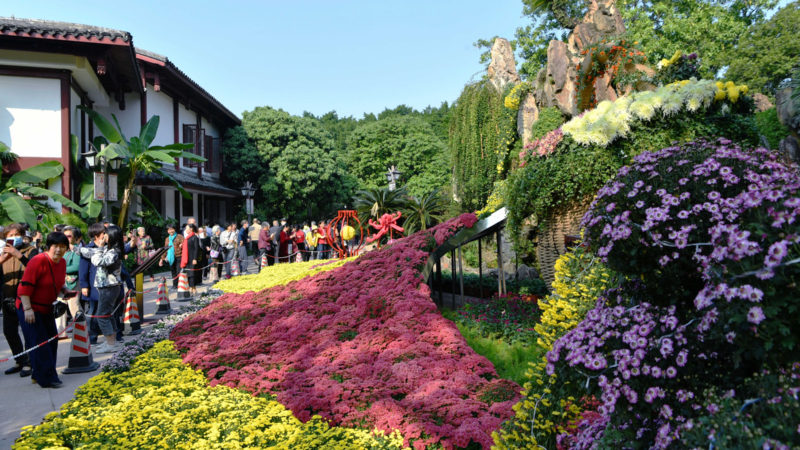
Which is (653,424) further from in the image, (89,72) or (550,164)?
(89,72)

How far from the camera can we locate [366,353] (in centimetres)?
555

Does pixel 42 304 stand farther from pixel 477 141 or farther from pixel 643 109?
pixel 477 141

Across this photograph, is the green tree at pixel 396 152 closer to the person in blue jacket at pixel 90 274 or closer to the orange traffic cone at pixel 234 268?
the orange traffic cone at pixel 234 268

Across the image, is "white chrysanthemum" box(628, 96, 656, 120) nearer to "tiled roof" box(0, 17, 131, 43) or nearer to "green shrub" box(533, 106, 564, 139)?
"green shrub" box(533, 106, 564, 139)

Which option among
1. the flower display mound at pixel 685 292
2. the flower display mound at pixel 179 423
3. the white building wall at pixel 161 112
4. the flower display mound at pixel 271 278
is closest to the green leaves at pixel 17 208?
the flower display mound at pixel 271 278

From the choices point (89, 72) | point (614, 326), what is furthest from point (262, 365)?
point (89, 72)

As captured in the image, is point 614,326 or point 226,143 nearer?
point 614,326

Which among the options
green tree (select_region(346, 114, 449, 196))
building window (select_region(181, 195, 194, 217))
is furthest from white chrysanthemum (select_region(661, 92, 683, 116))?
green tree (select_region(346, 114, 449, 196))

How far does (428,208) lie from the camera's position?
58.9 ft

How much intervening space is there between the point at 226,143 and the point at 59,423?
2748 centimetres

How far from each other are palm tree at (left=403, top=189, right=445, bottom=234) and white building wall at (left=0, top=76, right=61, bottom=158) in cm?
1115

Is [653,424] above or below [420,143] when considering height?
below

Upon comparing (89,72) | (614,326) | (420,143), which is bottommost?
(614,326)

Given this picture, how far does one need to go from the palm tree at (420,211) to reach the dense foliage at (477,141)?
2.52 metres
